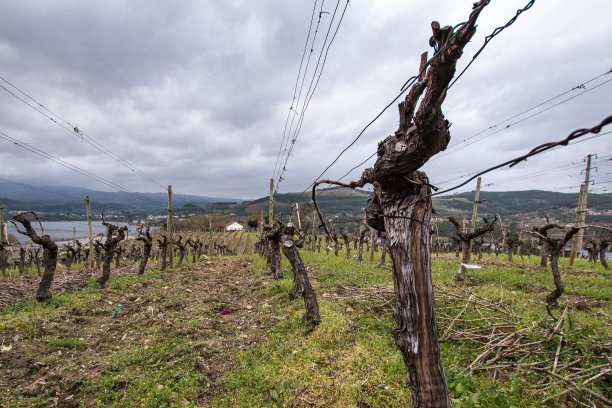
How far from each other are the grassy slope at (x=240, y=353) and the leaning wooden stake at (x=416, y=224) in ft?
5.54

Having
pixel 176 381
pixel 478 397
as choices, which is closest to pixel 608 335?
pixel 478 397

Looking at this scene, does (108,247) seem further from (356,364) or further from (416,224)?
(416,224)

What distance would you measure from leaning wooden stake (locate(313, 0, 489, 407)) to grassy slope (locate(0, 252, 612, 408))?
5.54 feet

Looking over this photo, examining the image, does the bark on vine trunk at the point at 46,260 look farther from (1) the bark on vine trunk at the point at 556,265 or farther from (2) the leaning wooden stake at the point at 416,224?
(1) the bark on vine trunk at the point at 556,265

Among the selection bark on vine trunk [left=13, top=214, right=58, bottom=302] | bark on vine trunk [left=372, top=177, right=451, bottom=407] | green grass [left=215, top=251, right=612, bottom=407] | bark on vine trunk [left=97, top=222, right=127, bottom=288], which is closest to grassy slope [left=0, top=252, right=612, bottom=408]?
green grass [left=215, top=251, right=612, bottom=407]

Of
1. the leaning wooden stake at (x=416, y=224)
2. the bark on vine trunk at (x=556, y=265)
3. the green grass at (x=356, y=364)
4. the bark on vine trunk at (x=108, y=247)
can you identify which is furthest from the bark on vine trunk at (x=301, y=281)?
the bark on vine trunk at (x=108, y=247)

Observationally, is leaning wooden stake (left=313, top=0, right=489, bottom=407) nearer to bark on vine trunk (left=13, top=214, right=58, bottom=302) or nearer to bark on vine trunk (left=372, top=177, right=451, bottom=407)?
bark on vine trunk (left=372, top=177, right=451, bottom=407)

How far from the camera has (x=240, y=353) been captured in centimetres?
611

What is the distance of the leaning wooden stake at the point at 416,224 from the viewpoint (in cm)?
242

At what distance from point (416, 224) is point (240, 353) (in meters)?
5.63

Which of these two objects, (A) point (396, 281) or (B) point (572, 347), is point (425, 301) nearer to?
(A) point (396, 281)

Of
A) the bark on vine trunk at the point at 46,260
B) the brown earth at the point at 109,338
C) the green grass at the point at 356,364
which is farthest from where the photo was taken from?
the bark on vine trunk at the point at 46,260

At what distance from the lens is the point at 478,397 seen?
366cm

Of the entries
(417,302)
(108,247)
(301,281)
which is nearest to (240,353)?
(301,281)
